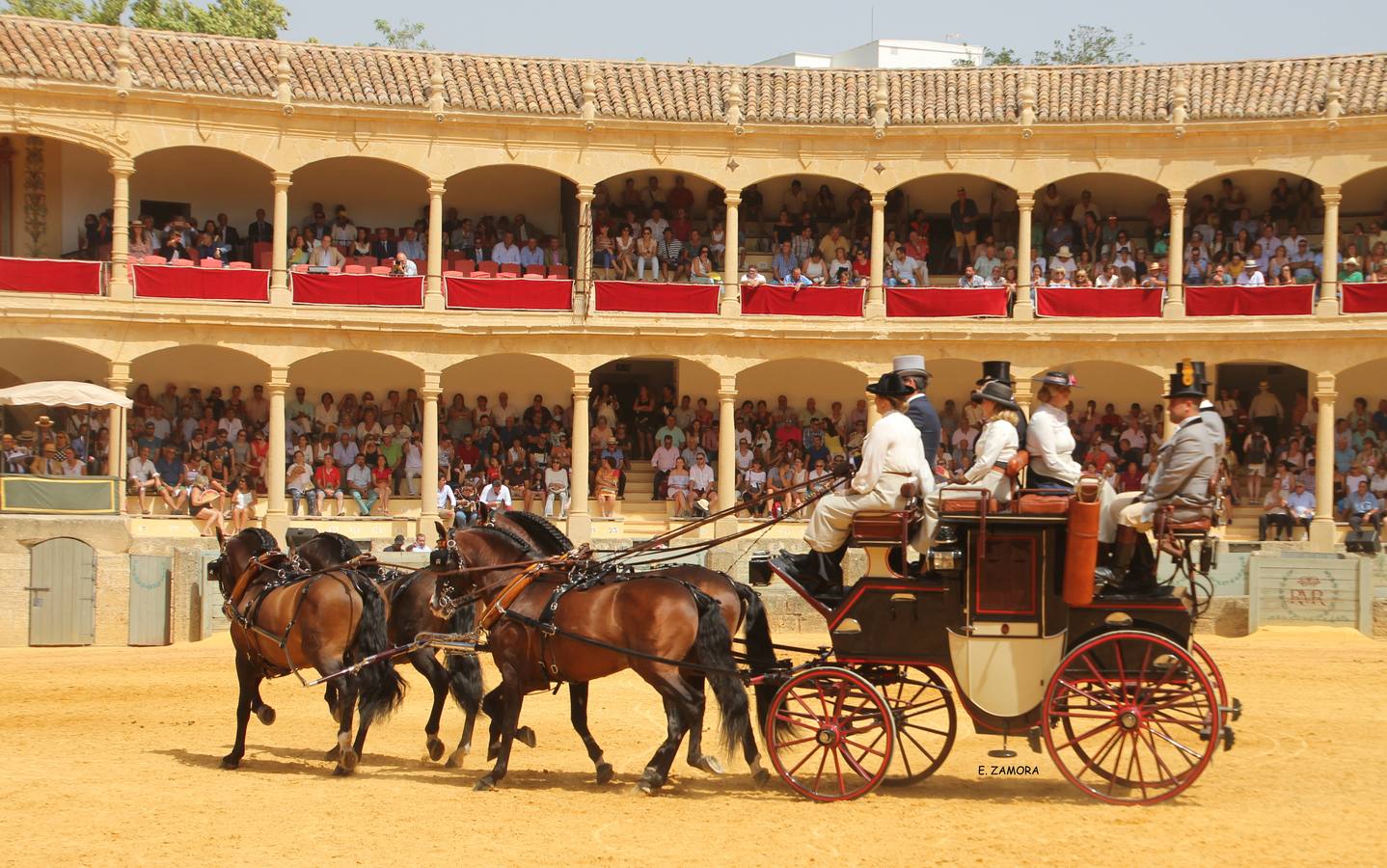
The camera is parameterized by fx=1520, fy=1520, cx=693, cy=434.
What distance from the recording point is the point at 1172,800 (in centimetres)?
955

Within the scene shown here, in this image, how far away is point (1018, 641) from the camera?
31.3 feet

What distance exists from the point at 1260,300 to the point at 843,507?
779 inches

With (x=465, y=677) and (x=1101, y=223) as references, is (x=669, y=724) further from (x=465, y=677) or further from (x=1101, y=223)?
(x=1101, y=223)

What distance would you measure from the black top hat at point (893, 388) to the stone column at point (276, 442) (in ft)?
59.4

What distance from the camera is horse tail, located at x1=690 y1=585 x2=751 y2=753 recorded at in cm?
984

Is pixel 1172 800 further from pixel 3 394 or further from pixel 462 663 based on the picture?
pixel 3 394

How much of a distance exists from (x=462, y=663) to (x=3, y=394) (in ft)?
51.1

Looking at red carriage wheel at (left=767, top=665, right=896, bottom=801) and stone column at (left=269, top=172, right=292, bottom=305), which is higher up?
stone column at (left=269, top=172, right=292, bottom=305)

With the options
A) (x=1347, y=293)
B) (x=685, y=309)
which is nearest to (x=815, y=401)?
(x=685, y=309)

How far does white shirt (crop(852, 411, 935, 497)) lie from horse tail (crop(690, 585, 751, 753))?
1305 mm

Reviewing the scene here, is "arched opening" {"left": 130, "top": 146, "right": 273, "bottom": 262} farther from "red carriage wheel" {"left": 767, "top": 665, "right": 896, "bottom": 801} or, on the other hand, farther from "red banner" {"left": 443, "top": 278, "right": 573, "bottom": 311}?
"red carriage wheel" {"left": 767, "top": 665, "right": 896, "bottom": 801}

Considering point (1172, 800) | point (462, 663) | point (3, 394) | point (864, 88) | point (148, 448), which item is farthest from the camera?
point (864, 88)

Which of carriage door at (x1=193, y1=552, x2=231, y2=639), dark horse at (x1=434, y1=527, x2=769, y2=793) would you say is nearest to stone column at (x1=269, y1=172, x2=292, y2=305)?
carriage door at (x1=193, y1=552, x2=231, y2=639)

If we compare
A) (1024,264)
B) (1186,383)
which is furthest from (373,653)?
(1024,264)
